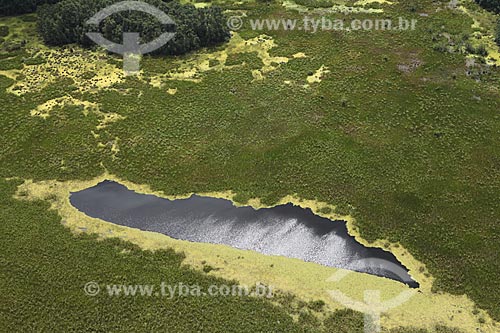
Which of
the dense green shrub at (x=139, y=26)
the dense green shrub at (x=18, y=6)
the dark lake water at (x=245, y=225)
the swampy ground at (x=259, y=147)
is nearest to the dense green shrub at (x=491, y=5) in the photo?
the swampy ground at (x=259, y=147)

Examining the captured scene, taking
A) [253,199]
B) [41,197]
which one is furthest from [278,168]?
[41,197]

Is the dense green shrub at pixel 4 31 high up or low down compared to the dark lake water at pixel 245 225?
up

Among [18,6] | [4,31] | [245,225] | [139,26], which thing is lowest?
[245,225]

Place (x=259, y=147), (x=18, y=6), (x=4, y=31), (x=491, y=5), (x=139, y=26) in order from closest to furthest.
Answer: (x=259, y=147)
(x=139, y=26)
(x=4, y=31)
(x=491, y=5)
(x=18, y=6)

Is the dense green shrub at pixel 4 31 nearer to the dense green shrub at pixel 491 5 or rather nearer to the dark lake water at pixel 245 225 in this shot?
the dark lake water at pixel 245 225

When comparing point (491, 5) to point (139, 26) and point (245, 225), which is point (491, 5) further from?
point (245, 225)

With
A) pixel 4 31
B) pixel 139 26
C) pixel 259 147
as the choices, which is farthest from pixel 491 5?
pixel 4 31

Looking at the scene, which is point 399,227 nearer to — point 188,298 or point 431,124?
point 431,124
